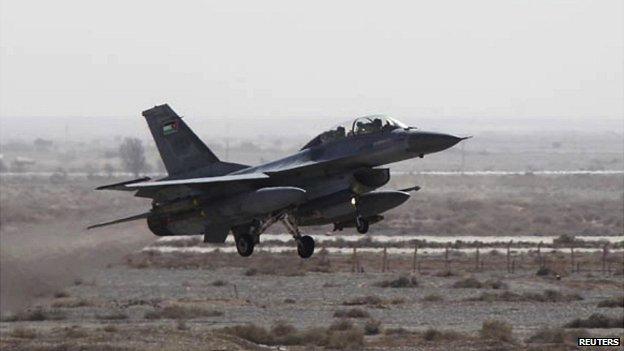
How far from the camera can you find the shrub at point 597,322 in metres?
62.7

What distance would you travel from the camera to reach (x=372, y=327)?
61.5 meters

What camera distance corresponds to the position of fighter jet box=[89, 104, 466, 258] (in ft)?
120

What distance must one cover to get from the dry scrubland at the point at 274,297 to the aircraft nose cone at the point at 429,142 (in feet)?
46.5

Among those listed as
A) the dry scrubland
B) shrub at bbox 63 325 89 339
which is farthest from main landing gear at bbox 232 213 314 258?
shrub at bbox 63 325 89 339

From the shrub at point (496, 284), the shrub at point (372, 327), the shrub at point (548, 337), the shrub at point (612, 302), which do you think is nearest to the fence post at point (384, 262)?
the shrub at point (496, 284)

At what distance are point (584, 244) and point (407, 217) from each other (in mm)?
26928

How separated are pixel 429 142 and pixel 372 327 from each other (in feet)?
86.7

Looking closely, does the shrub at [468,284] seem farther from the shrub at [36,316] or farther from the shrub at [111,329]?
the shrub at [36,316]

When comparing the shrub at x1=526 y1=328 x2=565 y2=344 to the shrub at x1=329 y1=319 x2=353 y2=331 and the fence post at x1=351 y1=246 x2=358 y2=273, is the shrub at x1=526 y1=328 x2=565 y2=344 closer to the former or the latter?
the shrub at x1=329 y1=319 x2=353 y2=331

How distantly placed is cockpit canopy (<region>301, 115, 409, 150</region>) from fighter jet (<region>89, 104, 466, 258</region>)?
0.03 m

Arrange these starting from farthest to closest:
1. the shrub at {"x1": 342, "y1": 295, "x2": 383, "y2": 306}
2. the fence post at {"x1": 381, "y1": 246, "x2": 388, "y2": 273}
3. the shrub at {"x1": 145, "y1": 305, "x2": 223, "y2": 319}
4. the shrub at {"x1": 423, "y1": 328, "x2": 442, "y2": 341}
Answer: the fence post at {"x1": 381, "y1": 246, "x2": 388, "y2": 273} < the shrub at {"x1": 342, "y1": 295, "x2": 383, "y2": 306} < the shrub at {"x1": 145, "y1": 305, "x2": 223, "y2": 319} < the shrub at {"x1": 423, "y1": 328, "x2": 442, "y2": 341}

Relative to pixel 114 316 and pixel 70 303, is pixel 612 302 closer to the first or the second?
pixel 114 316

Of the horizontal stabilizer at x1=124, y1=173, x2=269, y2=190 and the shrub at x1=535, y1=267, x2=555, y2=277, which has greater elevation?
the horizontal stabilizer at x1=124, y1=173, x2=269, y2=190

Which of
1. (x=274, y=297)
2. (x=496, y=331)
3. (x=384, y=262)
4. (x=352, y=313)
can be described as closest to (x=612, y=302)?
(x=496, y=331)
